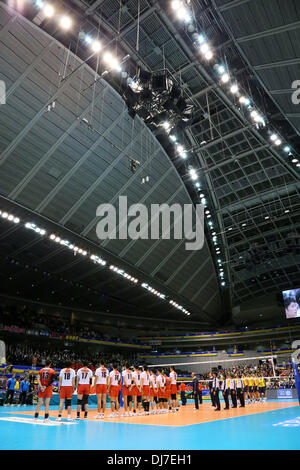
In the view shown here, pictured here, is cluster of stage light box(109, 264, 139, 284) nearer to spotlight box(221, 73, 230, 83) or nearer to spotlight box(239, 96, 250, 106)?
spotlight box(239, 96, 250, 106)

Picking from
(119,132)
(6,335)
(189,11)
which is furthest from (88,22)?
(6,335)

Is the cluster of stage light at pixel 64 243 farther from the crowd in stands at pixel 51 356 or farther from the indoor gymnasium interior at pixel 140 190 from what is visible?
the crowd in stands at pixel 51 356

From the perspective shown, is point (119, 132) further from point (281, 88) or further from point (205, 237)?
point (205, 237)

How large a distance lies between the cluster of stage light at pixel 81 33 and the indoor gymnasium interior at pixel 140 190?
0.36 ft

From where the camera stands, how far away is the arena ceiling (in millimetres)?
18281

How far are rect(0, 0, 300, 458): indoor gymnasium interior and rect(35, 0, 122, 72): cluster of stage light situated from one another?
0.36ft

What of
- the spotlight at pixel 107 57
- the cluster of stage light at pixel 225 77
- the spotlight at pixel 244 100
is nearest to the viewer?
the cluster of stage light at pixel 225 77

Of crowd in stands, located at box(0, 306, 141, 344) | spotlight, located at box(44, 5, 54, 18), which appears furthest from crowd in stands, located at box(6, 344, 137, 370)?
spotlight, located at box(44, 5, 54, 18)

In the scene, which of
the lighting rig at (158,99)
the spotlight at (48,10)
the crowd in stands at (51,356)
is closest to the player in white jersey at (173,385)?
the lighting rig at (158,99)

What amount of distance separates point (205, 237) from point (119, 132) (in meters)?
20.5

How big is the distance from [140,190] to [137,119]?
248 inches

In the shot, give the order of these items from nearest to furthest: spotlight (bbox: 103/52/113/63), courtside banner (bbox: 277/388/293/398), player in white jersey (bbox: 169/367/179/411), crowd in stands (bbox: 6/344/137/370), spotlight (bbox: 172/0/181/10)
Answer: spotlight (bbox: 172/0/181/10) < player in white jersey (bbox: 169/367/179/411) < spotlight (bbox: 103/52/113/63) < courtside banner (bbox: 277/388/293/398) < crowd in stands (bbox: 6/344/137/370)

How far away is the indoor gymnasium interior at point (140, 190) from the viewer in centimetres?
1280

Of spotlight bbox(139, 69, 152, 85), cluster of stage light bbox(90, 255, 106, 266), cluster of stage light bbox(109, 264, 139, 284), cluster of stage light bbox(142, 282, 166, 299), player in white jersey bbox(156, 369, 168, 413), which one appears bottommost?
player in white jersey bbox(156, 369, 168, 413)
